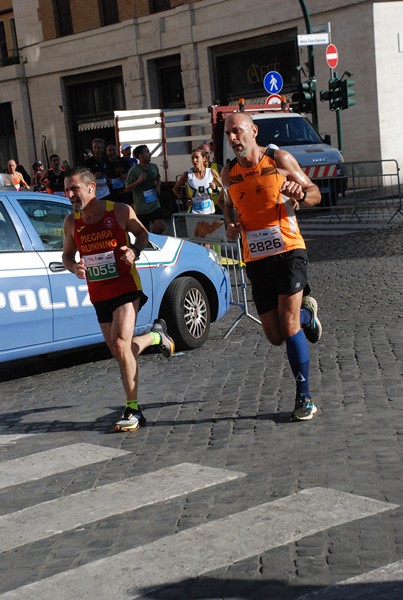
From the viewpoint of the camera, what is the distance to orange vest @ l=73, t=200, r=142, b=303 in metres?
7.53

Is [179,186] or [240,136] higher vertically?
[240,136]

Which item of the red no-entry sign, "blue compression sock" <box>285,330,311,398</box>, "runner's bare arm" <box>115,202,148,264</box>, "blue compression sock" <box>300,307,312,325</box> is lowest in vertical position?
"blue compression sock" <box>285,330,311,398</box>

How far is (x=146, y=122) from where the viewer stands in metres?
30.4

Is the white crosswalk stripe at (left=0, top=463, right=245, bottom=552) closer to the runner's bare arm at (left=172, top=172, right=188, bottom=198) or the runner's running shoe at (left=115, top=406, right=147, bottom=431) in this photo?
the runner's running shoe at (left=115, top=406, right=147, bottom=431)

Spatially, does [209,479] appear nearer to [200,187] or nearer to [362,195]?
[200,187]

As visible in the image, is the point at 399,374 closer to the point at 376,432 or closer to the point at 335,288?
the point at 376,432

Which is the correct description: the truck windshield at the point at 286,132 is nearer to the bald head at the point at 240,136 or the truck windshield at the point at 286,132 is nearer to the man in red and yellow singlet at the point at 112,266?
the man in red and yellow singlet at the point at 112,266

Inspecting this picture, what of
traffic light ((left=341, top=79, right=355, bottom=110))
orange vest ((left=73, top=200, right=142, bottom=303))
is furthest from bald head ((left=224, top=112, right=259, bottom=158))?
traffic light ((left=341, top=79, right=355, bottom=110))

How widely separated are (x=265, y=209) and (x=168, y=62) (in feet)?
109

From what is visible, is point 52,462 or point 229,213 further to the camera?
point 229,213

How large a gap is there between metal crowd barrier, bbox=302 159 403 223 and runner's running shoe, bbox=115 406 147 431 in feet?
46.4

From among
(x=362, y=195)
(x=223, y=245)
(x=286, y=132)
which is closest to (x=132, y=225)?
(x=223, y=245)

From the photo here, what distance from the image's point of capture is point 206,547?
4.86m

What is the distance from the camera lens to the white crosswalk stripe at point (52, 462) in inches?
253
